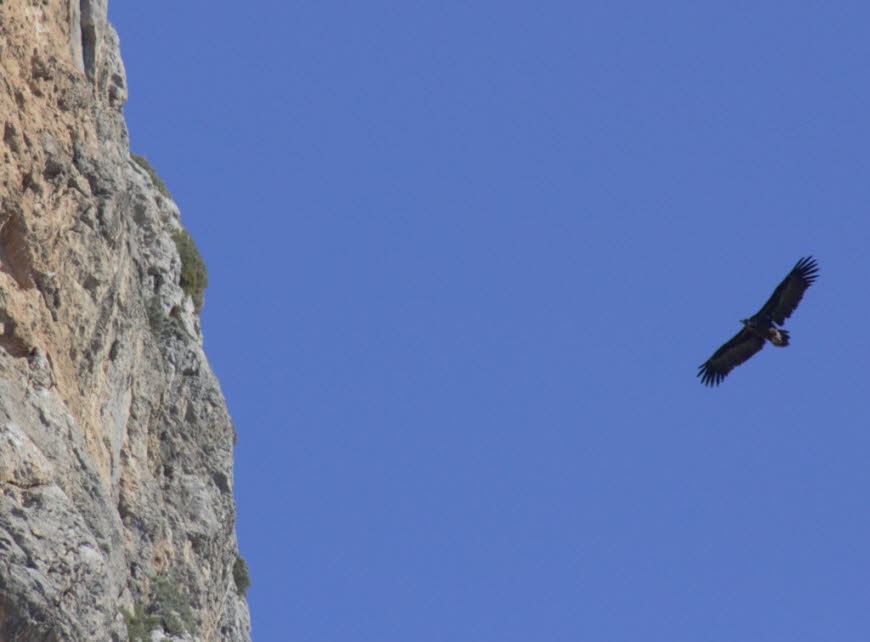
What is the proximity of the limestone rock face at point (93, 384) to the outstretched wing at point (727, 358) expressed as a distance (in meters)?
10.8

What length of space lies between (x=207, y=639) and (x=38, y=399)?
7.76 m

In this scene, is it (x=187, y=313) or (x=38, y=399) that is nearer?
(x=38, y=399)

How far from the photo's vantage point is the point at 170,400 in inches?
1109

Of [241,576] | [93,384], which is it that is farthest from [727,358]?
[93,384]

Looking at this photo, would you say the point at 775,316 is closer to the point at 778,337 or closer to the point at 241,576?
the point at 778,337

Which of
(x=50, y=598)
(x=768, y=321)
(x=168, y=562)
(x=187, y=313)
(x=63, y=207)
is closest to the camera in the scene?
(x=50, y=598)

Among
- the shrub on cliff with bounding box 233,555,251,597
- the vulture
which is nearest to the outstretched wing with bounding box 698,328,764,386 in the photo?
the vulture

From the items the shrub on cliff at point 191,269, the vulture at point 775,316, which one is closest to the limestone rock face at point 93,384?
the shrub on cliff at point 191,269

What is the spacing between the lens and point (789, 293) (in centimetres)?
3422

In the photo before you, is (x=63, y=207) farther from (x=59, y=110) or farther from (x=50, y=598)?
(x=50, y=598)

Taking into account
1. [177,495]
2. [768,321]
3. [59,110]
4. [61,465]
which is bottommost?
[61,465]

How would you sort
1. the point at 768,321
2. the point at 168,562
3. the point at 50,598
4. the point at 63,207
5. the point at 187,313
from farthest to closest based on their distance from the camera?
the point at 768,321, the point at 187,313, the point at 168,562, the point at 63,207, the point at 50,598

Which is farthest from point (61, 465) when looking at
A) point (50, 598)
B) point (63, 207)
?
point (63, 207)

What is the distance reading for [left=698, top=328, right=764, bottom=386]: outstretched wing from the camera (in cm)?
3541
